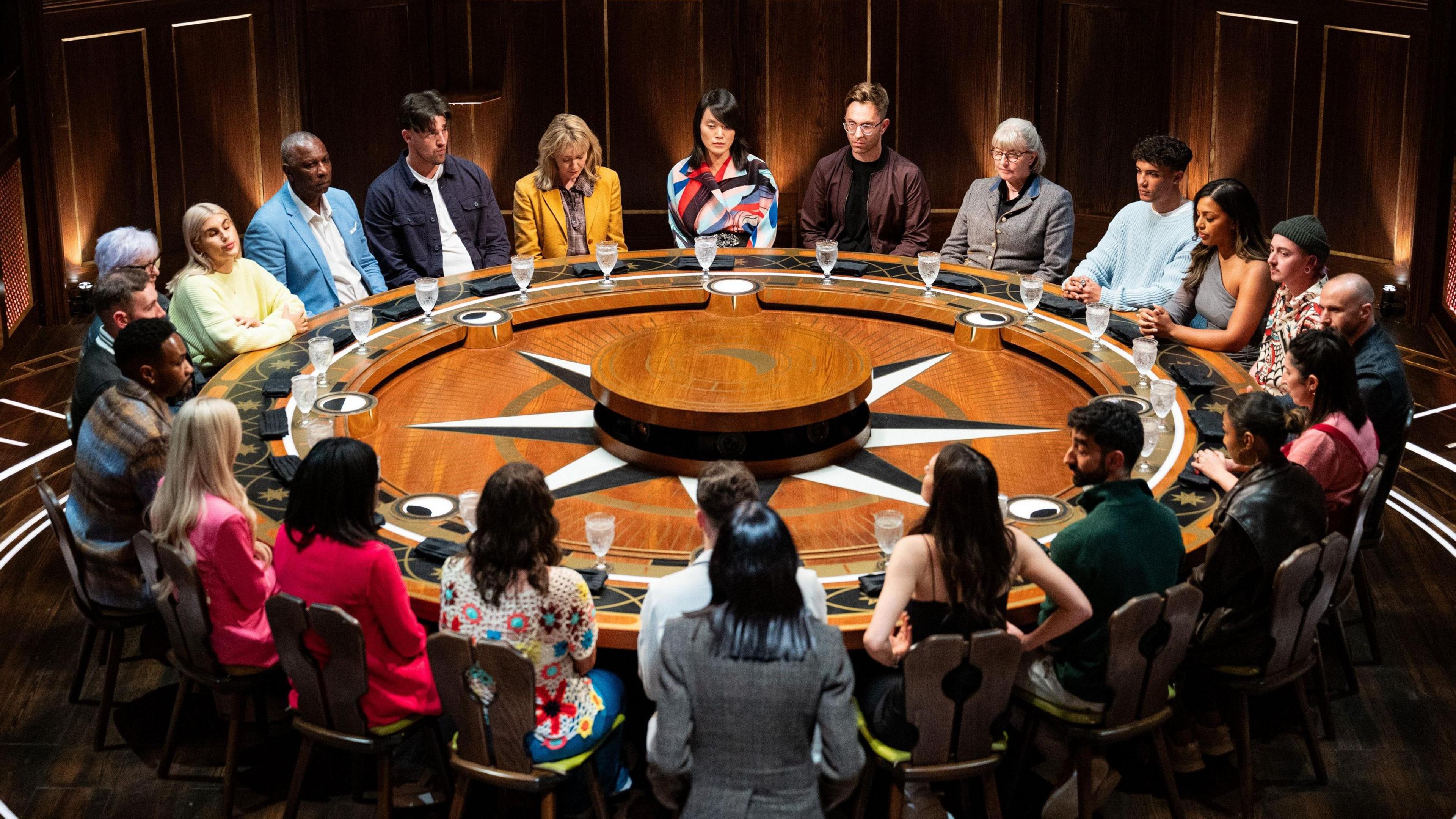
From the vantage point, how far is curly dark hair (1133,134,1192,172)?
5715mm

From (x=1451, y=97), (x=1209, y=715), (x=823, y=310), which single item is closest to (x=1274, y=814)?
(x=1209, y=715)

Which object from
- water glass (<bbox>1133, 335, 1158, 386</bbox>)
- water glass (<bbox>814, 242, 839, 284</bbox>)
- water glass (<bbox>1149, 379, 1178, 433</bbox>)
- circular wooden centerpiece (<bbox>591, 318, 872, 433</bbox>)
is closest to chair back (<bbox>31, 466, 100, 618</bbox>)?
circular wooden centerpiece (<bbox>591, 318, 872, 433</bbox>)

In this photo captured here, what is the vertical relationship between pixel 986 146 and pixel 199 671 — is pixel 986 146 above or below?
above

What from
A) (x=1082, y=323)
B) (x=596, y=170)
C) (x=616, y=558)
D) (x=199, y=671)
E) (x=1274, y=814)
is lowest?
(x=1274, y=814)

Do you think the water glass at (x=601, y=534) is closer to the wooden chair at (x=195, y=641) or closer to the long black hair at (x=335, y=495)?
the long black hair at (x=335, y=495)

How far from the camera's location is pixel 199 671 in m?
3.86

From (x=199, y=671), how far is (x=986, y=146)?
635 centimetres

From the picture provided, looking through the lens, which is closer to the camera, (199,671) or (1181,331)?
(199,671)

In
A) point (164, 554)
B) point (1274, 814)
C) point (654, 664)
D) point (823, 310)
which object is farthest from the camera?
point (823, 310)

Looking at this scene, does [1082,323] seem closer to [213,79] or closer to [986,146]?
[986,146]

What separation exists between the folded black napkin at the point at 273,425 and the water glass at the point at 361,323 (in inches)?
22.1

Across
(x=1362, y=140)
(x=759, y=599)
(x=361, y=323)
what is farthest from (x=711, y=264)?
(x=1362, y=140)

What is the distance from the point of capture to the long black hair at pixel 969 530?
321 cm

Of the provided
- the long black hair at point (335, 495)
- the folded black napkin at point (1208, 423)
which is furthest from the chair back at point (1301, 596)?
the long black hair at point (335, 495)
